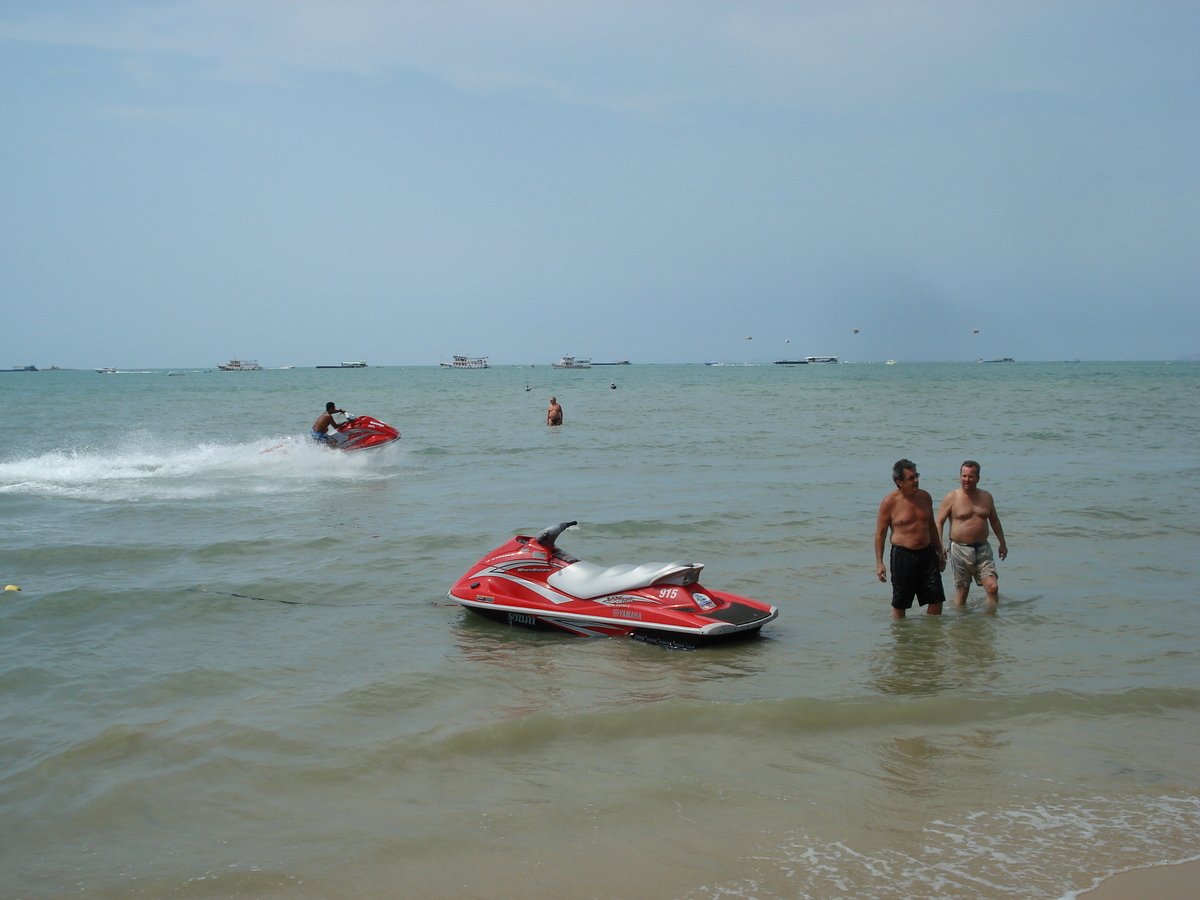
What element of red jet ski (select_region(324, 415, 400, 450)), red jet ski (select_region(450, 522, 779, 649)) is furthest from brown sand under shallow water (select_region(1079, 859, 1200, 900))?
red jet ski (select_region(324, 415, 400, 450))

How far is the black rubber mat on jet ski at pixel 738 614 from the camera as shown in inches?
299

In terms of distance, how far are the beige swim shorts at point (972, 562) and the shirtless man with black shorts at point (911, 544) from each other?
0.48 meters

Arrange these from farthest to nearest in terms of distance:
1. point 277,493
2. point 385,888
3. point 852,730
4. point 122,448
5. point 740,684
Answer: point 122,448, point 277,493, point 740,684, point 852,730, point 385,888

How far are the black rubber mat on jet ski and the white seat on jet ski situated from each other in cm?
40

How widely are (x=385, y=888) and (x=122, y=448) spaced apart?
2577 cm

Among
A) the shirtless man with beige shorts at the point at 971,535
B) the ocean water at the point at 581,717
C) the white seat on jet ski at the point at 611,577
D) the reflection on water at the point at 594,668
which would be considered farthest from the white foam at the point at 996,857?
the shirtless man with beige shorts at the point at 971,535

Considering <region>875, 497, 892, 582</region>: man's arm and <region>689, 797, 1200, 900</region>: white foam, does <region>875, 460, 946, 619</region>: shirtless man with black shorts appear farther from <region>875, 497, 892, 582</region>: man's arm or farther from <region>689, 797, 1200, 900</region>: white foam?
<region>689, 797, 1200, 900</region>: white foam

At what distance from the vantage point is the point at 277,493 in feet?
56.4

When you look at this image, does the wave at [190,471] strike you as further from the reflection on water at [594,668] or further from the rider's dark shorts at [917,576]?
the rider's dark shorts at [917,576]

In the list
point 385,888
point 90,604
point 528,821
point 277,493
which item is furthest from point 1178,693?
point 277,493

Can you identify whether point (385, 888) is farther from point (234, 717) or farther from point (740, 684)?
point (740, 684)

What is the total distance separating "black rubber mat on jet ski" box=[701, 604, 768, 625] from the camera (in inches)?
299

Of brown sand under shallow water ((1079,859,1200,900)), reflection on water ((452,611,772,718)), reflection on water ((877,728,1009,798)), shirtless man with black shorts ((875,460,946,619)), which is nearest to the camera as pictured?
brown sand under shallow water ((1079,859,1200,900))

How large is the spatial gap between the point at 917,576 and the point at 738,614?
71.0 inches
